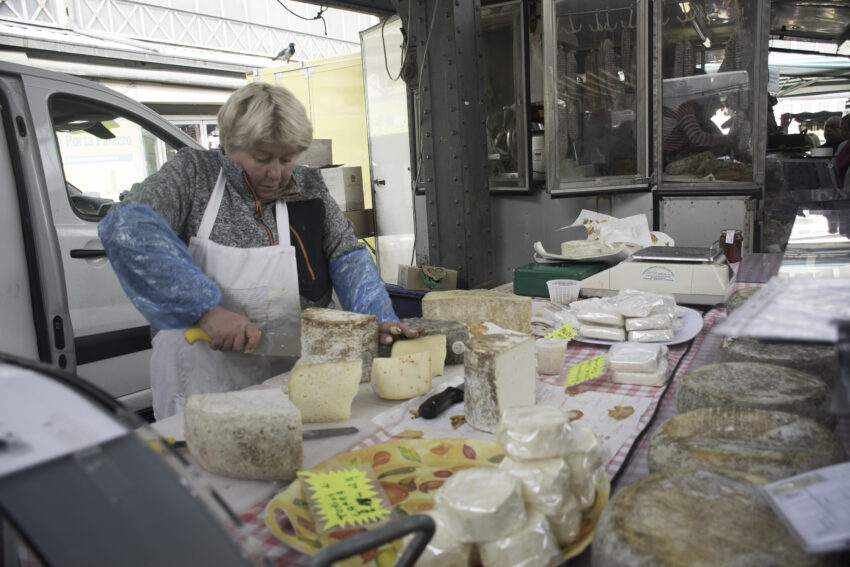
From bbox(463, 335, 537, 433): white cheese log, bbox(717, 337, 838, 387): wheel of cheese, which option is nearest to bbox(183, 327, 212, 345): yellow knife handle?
bbox(463, 335, 537, 433): white cheese log

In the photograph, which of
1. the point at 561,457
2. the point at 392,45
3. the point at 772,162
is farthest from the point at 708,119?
the point at 561,457

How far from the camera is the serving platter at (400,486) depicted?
100 centimetres

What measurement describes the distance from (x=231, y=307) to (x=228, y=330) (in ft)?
1.10

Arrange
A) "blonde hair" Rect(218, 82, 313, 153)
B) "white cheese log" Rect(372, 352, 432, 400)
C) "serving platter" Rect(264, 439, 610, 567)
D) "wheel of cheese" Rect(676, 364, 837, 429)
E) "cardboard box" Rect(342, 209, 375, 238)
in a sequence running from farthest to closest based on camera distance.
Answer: "cardboard box" Rect(342, 209, 375, 238), "blonde hair" Rect(218, 82, 313, 153), "white cheese log" Rect(372, 352, 432, 400), "wheel of cheese" Rect(676, 364, 837, 429), "serving platter" Rect(264, 439, 610, 567)

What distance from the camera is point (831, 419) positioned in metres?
1.28

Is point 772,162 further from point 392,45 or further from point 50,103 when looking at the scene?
point 50,103

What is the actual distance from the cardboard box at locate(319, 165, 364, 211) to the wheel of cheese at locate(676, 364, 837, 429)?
5.67 meters

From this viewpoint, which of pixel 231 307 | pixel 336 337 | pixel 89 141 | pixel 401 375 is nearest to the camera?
pixel 401 375

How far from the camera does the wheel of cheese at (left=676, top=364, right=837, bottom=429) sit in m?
1.25

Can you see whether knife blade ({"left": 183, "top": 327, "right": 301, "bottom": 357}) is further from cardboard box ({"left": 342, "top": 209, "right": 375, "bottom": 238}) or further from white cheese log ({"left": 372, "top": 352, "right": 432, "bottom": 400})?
cardboard box ({"left": 342, "top": 209, "right": 375, "bottom": 238})

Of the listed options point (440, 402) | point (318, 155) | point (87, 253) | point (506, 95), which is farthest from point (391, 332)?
point (318, 155)

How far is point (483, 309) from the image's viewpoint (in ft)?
7.34

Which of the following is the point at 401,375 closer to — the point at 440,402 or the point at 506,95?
the point at 440,402

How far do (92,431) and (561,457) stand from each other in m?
0.69
